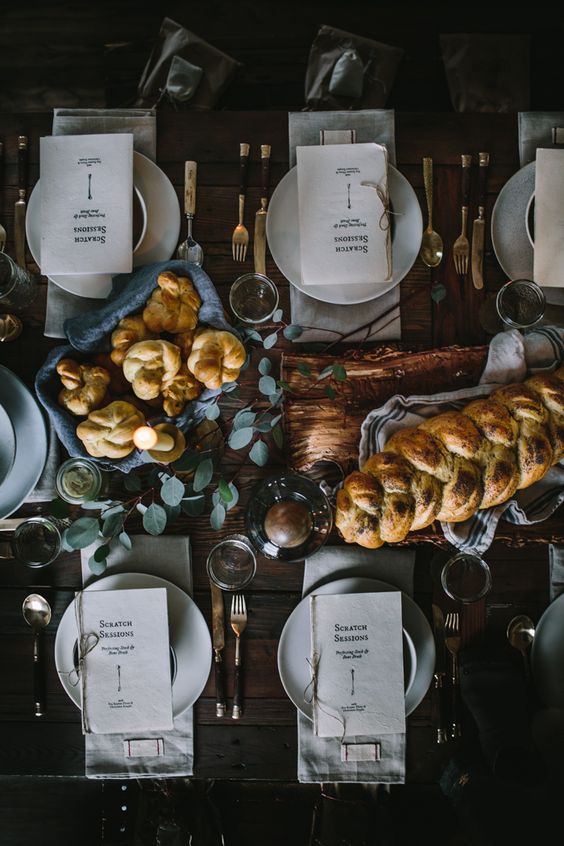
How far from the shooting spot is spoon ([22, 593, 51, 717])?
134 cm

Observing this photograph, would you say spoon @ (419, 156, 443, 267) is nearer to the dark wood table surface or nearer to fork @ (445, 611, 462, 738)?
the dark wood table surface

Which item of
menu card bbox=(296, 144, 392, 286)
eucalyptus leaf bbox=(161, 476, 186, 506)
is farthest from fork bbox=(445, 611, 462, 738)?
menu card bbox=(296, 144, 392, 286)

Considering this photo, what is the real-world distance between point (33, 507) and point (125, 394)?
1.17ft

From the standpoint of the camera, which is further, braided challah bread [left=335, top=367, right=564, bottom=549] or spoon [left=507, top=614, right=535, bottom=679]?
spoon [left=507, top=614, right=535, bottom=679]

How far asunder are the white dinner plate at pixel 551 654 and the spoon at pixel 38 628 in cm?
108

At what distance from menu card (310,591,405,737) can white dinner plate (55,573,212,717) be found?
247 millimetres

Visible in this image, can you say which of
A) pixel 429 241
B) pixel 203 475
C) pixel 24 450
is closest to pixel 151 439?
pixel 203 475

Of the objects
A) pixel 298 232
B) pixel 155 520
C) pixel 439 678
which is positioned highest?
pixel 298 232

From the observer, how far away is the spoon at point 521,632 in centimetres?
137

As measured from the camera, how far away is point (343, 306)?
1.37 metres

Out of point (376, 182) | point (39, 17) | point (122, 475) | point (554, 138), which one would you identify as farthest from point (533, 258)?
point (39, 17)

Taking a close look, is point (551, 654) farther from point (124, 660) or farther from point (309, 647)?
point (124, 660)

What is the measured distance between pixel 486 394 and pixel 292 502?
1.51 feet

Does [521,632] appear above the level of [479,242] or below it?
below
